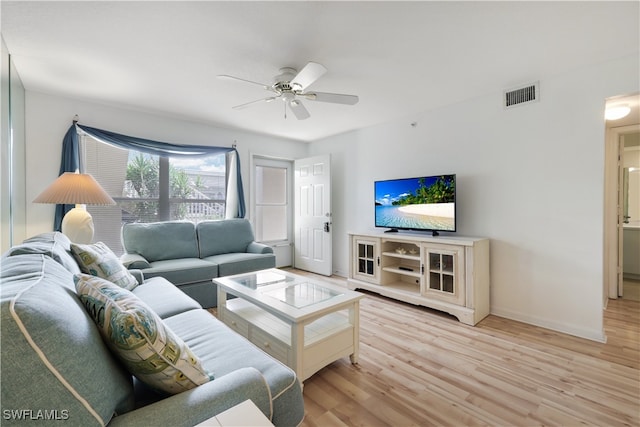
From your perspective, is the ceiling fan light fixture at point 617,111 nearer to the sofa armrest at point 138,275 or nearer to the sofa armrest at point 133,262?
the sofa armrest at point 138,275

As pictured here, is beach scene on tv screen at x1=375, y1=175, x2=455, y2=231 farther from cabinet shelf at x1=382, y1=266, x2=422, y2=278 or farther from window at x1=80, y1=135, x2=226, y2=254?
window at x1=80, y1=135, x2=226, y2=254

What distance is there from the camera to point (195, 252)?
139 inches

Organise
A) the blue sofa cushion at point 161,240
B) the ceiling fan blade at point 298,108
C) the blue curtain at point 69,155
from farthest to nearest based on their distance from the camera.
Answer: the blue sofa cushion at point 161,240 → the blue curtain at point 69,155 → the ceiling fan blade at point 298,108

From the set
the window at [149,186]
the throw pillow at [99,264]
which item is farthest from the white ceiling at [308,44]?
the throw pillow at [99,264]

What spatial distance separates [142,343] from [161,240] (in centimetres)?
279

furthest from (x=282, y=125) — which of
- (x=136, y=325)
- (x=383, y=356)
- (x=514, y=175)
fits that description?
(x=136, y=325)

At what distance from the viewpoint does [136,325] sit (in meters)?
0.85

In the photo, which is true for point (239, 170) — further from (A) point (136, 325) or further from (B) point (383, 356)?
(A) point (136, 325)

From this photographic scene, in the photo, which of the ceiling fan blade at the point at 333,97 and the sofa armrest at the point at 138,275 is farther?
the sofa armrest at the point at 138,275

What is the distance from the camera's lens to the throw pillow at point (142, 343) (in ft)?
2.76

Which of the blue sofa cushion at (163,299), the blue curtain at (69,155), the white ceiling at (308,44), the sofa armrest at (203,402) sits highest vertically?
the white ceiling at (308,44)

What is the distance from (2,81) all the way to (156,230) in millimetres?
1779

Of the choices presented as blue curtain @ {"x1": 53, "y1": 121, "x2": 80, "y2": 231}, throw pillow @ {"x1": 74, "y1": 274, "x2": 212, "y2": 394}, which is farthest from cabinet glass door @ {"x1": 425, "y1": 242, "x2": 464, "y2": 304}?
blue curtain @ {"x1": 53, "y1": 121, "x2": 80, "y2": 231}

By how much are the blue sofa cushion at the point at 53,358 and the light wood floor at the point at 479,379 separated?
3.65ft
